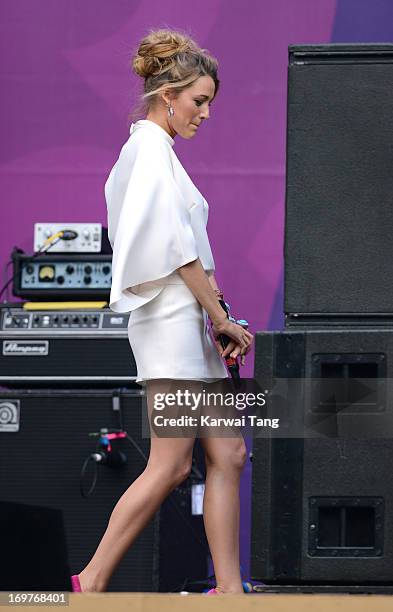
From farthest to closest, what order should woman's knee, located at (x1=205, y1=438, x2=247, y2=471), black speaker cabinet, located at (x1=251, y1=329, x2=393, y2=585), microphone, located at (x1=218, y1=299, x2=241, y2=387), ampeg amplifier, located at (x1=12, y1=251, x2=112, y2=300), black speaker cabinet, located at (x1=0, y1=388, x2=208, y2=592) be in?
ampeg amplifier, located at (x1=12, y1=251, x2=112, y2=300) → black speaker cabinet, located at (x1=0, y1=388, x2=208, y2=592) → woman's knee, located at (x1=205, y1=438, x2=247, y2=471) → microphone, located at (x1=218, y1=299, x2=241, y2=387) → black speaker cabinet, located at (x1=251, y1=329, x2=393, y2=585)

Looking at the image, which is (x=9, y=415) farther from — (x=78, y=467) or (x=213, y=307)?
(x=213, y=307)

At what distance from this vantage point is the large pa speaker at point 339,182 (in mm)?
2547

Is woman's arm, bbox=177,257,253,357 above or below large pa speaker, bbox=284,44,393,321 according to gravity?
below

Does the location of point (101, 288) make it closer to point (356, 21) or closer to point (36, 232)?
point (36, 232)

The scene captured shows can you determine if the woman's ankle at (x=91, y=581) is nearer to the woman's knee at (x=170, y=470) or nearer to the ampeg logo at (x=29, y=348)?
the woman's knee at (x=170, y=470)

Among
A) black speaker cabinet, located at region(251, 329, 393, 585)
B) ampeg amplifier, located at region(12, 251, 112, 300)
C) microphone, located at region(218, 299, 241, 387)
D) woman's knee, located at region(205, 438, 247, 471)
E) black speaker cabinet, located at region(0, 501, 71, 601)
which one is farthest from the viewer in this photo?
ampeg amplifier, located at region(12, 251, 112, 300)

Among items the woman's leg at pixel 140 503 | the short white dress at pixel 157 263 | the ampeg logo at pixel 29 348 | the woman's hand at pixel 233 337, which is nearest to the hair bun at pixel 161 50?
the short white dress at pixel 157 263

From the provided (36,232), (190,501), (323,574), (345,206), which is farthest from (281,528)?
(36,232)

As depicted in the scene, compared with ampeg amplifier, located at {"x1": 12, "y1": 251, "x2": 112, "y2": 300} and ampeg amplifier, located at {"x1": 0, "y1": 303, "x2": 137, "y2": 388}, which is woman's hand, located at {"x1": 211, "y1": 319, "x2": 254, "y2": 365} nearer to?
ampeg amplifier, located at {"x1": 0, "y1": 303, "x2": 137, "y2": 388}

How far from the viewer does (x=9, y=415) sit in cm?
400

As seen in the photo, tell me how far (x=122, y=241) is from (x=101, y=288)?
1.34m

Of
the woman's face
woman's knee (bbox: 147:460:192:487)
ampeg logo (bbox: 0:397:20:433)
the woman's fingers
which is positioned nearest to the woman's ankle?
woman's knee (bbox: 147:460:192:487)

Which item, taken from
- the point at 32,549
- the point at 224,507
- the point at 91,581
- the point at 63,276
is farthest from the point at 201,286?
the point at 63,276

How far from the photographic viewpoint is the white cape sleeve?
9.42ft
